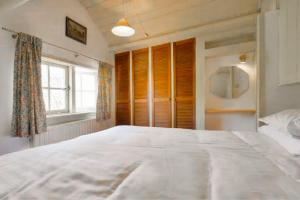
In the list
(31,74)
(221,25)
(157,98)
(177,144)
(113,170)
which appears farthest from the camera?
(157,98)

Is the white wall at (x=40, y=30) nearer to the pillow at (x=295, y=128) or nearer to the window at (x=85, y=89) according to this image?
the window at (x=85, y=89)

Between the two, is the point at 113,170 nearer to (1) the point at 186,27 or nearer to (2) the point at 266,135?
(2) the point at 266,135

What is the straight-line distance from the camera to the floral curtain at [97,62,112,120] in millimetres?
3213

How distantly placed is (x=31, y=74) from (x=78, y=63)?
0.94 m

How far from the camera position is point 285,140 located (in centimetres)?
111

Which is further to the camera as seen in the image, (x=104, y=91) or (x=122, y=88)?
(x=122, y=88)

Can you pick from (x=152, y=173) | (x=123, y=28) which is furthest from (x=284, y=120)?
(x=123, y=28)

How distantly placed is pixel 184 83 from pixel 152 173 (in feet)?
8.18

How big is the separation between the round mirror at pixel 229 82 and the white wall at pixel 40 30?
2394 mm

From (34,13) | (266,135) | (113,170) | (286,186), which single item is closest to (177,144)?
(113,170)

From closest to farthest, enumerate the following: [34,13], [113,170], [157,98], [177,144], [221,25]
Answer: [113,170] < [177,144] < [34,13] < [221,25] < [157,98]

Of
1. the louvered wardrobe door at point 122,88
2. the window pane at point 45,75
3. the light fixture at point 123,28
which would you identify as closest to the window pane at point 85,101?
the louvered wardrobe door at point 122,88

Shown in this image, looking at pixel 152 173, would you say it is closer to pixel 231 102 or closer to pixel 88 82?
pixel 231 102

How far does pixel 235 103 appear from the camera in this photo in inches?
119
